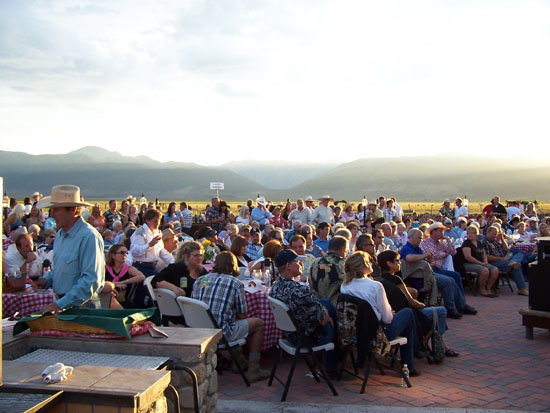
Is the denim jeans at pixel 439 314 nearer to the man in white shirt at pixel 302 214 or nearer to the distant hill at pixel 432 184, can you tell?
the man in white shirt at pixel 302 214

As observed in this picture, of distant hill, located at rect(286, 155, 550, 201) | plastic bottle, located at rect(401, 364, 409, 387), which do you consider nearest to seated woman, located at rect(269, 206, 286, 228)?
plastic bottle, located at rect(401, 364, 409, 387)

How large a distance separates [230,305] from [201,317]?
32 cm

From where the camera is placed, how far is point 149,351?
12.1ft

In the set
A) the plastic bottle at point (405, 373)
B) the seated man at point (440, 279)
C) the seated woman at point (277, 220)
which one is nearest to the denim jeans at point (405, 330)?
the plastic bottle at point (405, 373)

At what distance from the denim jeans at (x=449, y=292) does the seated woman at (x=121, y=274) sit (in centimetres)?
447

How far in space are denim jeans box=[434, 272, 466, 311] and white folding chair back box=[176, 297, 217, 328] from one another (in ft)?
14.3

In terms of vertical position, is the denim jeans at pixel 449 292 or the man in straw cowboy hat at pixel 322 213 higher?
the man in straw cowboy hat at pixel 322 213

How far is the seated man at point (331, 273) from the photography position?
19.2 feet

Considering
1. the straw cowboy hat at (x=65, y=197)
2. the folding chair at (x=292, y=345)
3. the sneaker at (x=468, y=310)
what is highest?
the straw cowboy hat at (x=65, y=197)

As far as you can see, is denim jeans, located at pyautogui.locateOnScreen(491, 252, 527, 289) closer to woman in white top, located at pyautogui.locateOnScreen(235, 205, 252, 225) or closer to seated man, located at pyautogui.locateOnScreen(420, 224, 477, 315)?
seated man, located at pyautogui.locateOnScreen(420, 224, 477, 315)

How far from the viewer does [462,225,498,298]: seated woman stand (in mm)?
9973

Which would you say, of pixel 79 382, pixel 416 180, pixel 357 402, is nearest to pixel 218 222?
pixel 357 402

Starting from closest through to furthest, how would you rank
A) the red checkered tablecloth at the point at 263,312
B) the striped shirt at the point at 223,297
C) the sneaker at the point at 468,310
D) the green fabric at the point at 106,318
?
the green fabric at the point at 106,318, the striped shirt at the point at 223,297, the red checkered tablecloth at the point at 263,312, the sneaker at the point at 468,310

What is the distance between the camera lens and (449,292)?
27.1ft
